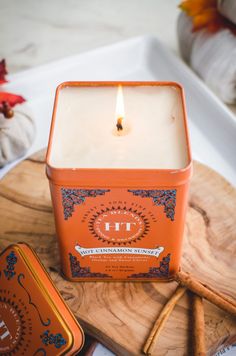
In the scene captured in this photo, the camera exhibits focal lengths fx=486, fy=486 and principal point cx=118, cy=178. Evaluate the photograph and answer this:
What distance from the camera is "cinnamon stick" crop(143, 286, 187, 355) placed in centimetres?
58

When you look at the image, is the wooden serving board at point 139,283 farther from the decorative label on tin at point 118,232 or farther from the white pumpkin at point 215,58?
the white pumpkin at point 215,58

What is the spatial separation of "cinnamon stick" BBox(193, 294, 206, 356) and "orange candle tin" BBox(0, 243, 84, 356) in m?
0.14

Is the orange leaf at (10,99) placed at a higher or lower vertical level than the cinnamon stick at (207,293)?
higher

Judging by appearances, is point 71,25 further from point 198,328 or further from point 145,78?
point 198,328

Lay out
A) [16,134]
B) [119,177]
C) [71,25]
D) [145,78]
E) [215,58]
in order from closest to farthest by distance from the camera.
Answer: [119,177]
[16,134]
[215,58]
[145,78]
[71,25]

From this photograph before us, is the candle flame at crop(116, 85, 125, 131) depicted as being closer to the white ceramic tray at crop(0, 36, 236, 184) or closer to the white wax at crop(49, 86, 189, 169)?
the white wax at crop(49, 86, 189, 169)

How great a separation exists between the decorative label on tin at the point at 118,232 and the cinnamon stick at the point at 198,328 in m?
0.06

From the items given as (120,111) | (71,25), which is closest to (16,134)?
(120,111)

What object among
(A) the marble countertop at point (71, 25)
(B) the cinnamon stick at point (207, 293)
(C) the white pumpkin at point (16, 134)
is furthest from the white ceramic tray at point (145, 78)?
(B) the cinnamon stick at point (207, 293)

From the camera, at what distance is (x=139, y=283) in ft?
2.17

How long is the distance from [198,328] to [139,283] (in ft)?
0.35

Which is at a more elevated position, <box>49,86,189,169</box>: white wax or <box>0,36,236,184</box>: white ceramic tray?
<box>49,86,189,169</box>: white wax

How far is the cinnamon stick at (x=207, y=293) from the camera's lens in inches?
24.3

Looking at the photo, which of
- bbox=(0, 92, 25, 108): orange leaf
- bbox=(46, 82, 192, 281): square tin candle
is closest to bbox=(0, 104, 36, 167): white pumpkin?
bbox=(0, 92, 25, 108): orange leaf
